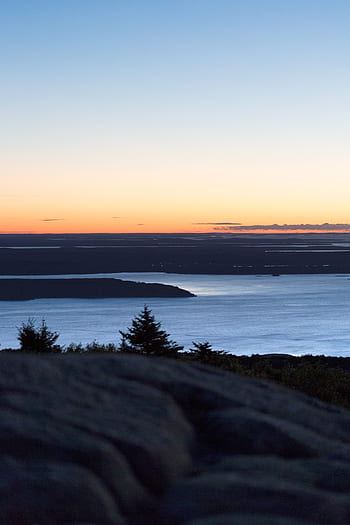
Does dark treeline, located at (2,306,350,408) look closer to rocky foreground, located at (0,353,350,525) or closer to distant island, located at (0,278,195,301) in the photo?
rocky foreground, located at (0,353,350,525)

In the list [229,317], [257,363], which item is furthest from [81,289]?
[257,363]

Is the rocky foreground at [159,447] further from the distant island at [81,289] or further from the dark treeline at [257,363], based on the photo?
the distant island at [81,289]

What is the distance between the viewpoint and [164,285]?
2972 inches

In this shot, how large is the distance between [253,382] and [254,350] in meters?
34.4

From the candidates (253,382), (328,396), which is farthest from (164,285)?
(253,382)

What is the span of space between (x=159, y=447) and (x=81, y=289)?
70490mm

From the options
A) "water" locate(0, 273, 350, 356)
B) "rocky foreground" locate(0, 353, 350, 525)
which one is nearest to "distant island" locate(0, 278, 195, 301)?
"water" locate(0, 273, 350, 356)

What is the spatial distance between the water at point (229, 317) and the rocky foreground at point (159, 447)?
33777 millimetres

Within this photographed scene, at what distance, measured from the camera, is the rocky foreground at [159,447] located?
2.81m

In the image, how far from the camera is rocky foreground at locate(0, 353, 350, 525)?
9.23 ft

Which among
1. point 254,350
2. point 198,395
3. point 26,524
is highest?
point 198,395

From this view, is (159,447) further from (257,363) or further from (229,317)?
(229,317)

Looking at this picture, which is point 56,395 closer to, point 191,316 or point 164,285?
point 191,316

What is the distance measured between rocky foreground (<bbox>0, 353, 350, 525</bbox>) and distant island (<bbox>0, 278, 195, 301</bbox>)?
6350cm
